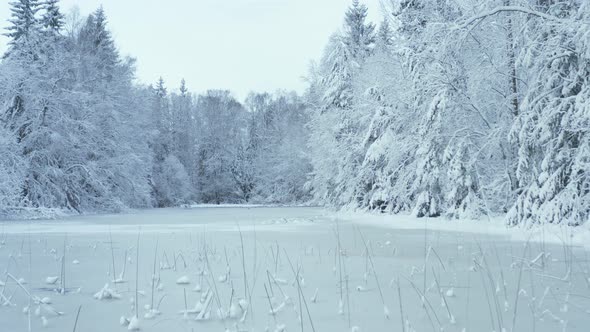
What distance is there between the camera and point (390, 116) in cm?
2277

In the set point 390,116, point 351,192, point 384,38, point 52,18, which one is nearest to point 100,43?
point 52,18

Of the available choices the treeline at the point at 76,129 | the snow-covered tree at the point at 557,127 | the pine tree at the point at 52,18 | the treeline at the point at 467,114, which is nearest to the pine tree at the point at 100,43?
the treeline at the point at 76,129

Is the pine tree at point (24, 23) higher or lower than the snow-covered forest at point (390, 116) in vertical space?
higher

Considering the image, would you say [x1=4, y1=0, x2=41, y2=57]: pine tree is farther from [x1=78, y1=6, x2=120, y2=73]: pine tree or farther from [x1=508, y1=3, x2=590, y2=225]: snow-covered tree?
[x1=508, y1=3, x2=590, y2=225]: snow-covered tree

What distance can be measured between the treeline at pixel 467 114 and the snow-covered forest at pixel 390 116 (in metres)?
0.06

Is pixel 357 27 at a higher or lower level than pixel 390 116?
higher

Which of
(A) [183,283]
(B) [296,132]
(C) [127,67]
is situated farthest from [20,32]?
(A) [183,283]

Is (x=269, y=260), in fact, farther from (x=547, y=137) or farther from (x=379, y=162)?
(x=379, y=162)

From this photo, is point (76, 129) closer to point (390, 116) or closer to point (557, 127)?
point (390, 116)

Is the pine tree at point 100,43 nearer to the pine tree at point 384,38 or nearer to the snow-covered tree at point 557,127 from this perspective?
the pine tree at point 384,38

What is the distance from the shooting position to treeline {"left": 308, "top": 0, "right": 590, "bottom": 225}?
11.9 metres

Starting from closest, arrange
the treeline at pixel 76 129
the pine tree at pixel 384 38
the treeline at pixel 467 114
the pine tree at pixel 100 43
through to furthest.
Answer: the treeline at pixel 467 114 → the treeline at pixel 76 129 → the pine tree at pixel 384 38 → the pine tree at pixel 100 43

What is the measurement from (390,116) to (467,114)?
17.1 feet

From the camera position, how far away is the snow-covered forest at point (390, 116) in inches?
483
